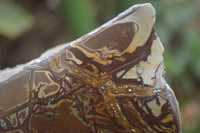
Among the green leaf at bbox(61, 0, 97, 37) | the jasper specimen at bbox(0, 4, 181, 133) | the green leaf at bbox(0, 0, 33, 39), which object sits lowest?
the jasper specimen at bbox(0, 4, 181, 133)

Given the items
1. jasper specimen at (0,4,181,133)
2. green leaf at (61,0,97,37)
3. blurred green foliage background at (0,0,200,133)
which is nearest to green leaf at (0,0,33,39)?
blurred green foliage background at (0,0,200,133)

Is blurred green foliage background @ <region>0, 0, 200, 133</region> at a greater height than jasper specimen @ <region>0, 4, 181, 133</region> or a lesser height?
greater

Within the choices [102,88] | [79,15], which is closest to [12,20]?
[79,15]

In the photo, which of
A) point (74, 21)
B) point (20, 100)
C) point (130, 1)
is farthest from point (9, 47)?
point (20, 100)

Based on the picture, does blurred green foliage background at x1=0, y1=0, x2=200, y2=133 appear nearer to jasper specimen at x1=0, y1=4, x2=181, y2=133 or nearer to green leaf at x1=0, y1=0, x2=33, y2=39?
green leaf at x1=0, y1=0, x2=33, y2=39

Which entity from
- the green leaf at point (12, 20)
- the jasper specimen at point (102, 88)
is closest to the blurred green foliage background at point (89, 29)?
the green leaf at point (12, 20)

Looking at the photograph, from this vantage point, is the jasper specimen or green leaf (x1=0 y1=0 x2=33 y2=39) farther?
green leaf (x1=0 y1=0 x2=33 y2=39)

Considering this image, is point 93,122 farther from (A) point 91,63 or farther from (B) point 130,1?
(B) point 130,1

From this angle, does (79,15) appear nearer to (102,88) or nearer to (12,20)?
(12,20)
